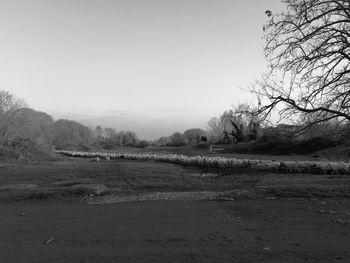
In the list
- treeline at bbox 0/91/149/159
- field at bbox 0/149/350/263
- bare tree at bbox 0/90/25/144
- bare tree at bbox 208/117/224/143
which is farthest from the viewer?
bare tree at bbox 208/117/224/143

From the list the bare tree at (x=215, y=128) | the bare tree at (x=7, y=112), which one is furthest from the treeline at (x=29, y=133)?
the bare tree at (x=215, y=128)

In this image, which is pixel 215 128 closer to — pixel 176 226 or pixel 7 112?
pixel 7 112

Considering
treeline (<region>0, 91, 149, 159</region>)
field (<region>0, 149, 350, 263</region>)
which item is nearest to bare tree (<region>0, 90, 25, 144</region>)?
treeline (<region>0, 91, 149, 159</region>)

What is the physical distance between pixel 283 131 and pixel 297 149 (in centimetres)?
4067

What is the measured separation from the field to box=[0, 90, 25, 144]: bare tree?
43625mm

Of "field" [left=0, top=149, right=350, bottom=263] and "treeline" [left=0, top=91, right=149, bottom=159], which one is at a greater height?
"treeline" [left=0, top=91, right=149, bottom=159]

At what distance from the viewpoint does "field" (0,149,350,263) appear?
5383 mm

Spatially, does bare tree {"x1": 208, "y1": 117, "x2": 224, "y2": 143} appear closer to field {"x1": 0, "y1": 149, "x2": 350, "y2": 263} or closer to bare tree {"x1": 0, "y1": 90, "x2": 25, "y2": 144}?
bare tree {"x1": 0, "y1": 90, "x2": 25, "y2": 144}

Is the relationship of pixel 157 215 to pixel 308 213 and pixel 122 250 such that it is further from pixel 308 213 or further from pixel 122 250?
pixel 308 213

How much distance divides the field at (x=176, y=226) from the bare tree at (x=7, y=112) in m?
43.6

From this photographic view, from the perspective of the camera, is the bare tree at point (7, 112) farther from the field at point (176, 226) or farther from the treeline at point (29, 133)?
the field at point (176, 226)

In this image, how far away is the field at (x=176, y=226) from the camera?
17.7 ft

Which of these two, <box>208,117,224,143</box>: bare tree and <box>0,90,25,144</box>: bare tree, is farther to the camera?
<box>208,117,224,143</box>: bare tree

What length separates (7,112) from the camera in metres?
53.8
